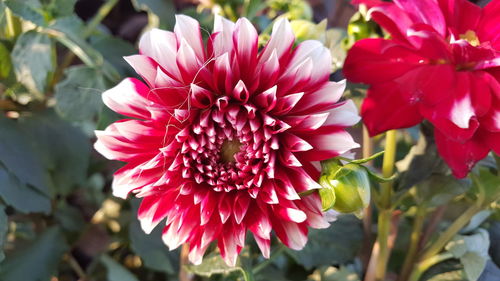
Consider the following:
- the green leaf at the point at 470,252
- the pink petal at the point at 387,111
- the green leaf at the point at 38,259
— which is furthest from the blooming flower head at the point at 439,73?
the green leaf at the point at 38,259

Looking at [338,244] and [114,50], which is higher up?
[114,50]

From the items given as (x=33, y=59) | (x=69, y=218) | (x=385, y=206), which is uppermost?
(x=33, y=59)

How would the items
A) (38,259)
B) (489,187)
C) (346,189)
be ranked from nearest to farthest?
(346,189)
(489,187)
(38,259)

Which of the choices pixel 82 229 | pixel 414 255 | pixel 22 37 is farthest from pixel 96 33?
pixel 414 255

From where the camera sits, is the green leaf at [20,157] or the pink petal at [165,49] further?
the green leaf at [20,157]

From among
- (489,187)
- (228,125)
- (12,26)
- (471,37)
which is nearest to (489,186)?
(489,187)

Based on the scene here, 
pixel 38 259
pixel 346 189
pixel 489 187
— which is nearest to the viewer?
pixel 346 189

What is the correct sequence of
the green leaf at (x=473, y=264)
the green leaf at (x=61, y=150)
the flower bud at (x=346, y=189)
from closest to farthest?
the flower bud at (x=346, y=189) < the green leaf at (x=473, y=264) < the green leaf at (x=61, y=150)

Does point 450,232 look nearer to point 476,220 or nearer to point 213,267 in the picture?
point 476,220

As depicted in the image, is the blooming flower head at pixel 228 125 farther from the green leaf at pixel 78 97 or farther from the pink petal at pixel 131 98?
the green leaf at pixel 78 97

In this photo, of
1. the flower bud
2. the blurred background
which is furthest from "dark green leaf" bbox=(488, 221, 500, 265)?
the flower bud
